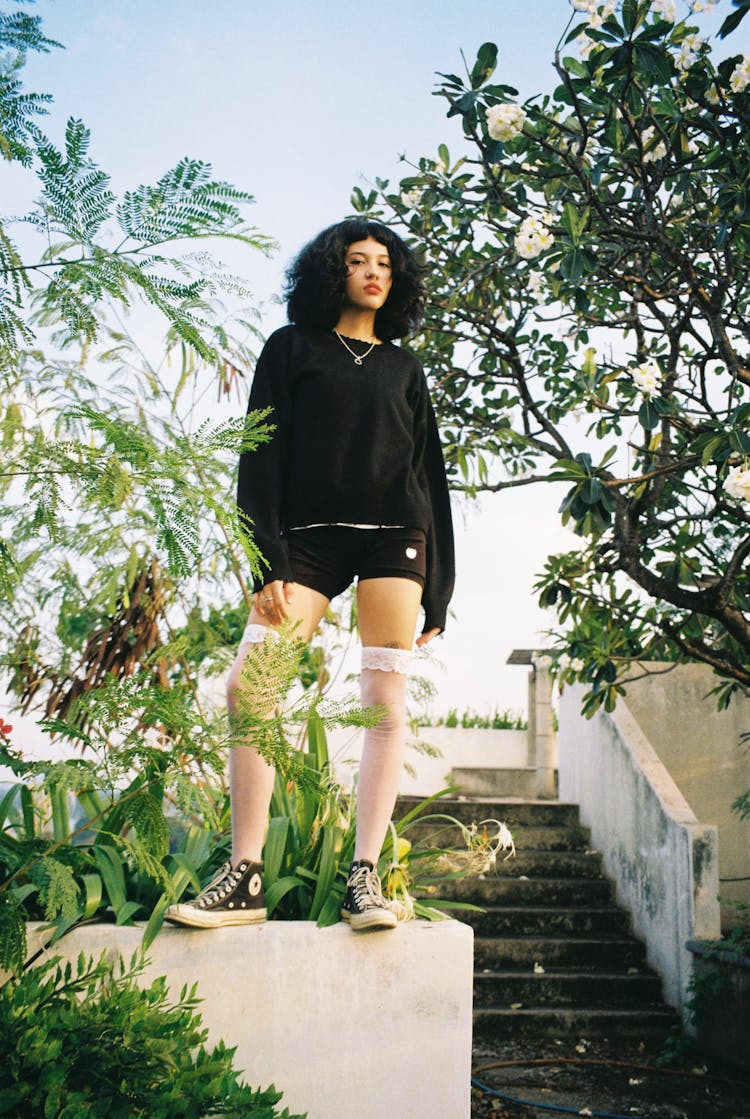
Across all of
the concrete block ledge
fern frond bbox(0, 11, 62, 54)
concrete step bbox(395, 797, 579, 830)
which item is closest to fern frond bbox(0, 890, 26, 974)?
the concrete block ledge

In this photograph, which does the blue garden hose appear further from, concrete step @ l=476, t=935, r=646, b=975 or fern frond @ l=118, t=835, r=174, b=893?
fern frond @ l=118, t=835, r=174, b=893

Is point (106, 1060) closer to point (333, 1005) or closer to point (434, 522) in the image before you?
point (333, 1005)

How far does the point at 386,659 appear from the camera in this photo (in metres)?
2.18

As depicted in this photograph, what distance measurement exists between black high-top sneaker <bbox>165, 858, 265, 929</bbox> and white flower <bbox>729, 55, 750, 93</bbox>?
8.56ft

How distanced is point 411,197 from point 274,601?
243cm

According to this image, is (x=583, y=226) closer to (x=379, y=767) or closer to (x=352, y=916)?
(x=379, y=767)

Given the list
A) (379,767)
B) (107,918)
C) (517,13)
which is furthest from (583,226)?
(107,918)

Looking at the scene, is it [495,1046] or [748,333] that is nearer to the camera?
[748,333]

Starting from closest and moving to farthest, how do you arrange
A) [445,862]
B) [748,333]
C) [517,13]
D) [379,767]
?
[379,767] → [445,862] → [517,13] → [748,333]

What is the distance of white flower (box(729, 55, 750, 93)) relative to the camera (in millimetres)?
2895

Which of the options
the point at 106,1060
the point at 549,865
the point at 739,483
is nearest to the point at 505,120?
the point at 739,483

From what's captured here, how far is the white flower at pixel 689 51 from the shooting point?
3074 mm

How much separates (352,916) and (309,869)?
35cm

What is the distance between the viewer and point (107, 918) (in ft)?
6.30
